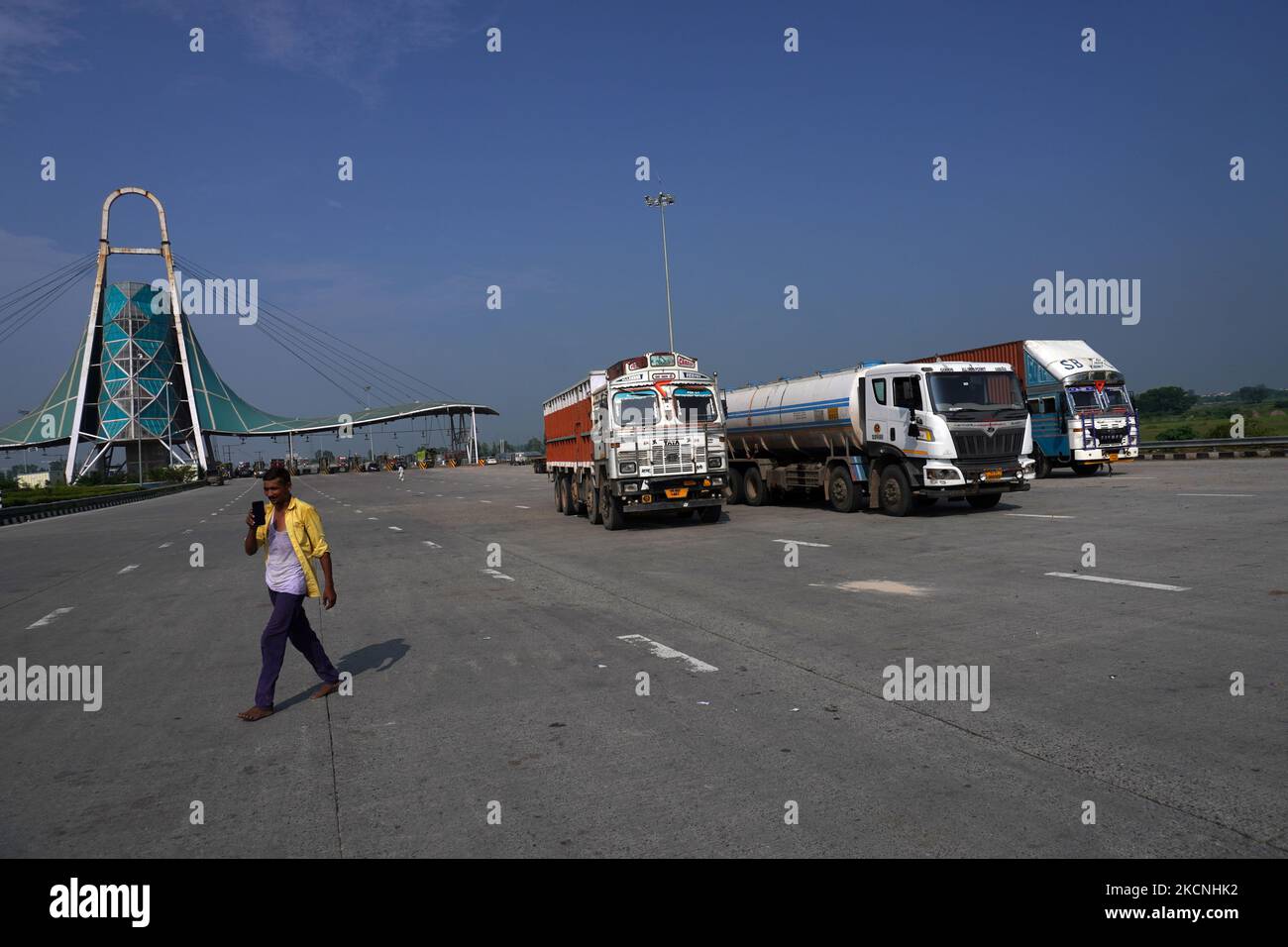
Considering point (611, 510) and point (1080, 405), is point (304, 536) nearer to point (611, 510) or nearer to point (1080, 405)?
point (611, 510)

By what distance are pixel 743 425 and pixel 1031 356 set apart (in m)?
10.2

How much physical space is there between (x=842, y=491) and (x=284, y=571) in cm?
1620

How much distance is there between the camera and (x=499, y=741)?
5.80 metres

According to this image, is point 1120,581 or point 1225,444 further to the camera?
point 1225,444

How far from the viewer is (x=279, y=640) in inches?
266

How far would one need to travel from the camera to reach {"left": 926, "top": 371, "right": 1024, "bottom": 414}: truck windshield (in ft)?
61.3

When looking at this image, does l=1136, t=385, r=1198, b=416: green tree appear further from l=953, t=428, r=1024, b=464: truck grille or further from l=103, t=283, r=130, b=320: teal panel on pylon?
l=103, t=283, r=130, b=320: teal panel on pylon

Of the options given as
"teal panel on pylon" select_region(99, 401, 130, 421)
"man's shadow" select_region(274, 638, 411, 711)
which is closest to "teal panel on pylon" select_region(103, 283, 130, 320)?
"teal panel on pylon" select_region(99, 401, 130, 421)

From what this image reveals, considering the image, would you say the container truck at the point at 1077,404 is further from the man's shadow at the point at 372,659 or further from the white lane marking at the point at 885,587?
the man's shadow at the point at 372,659

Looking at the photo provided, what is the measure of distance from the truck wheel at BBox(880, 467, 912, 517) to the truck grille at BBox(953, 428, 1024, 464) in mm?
1284

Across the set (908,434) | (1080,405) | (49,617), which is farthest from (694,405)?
(1080,405)

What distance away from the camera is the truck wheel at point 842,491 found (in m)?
21.1
